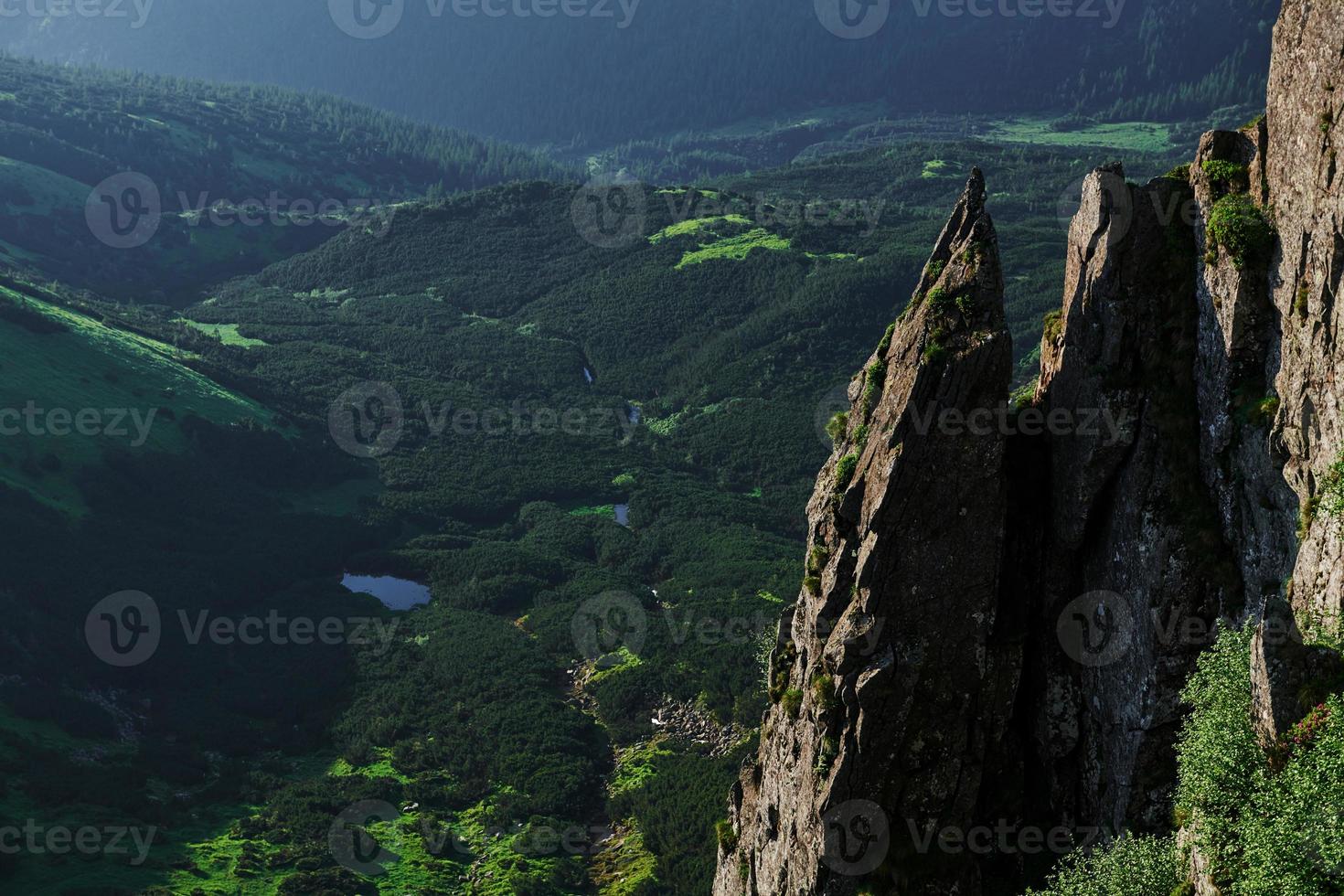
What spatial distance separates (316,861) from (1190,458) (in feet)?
314

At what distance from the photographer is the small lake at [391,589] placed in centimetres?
17688

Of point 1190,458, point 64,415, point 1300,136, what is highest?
point 64,415

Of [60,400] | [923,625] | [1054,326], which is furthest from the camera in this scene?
[60,400]

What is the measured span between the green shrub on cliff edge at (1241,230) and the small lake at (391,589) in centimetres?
15497

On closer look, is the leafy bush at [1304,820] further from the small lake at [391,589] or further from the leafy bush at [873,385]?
the small lake at [391,589]

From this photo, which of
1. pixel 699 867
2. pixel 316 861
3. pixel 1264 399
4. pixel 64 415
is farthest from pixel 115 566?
pixel 1264 399

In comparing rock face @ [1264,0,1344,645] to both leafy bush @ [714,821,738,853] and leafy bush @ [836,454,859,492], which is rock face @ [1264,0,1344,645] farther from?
leafy bush @ [714,821,738,853]

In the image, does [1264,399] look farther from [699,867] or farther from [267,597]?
[267,597]

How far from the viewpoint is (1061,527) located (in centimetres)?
3491

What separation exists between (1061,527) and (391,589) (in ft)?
514

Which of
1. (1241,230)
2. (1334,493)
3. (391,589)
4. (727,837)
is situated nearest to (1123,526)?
(1334,493)

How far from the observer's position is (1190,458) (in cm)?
3159

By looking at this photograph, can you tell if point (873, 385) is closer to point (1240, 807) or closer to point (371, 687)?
point (1240, 807)

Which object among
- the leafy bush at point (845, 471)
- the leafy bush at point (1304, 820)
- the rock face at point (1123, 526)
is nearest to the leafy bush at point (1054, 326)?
the rock face at point (1123, 526)
